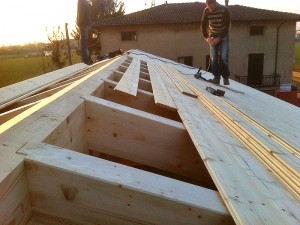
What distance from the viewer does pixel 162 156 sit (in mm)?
1906

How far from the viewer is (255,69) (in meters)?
28.0

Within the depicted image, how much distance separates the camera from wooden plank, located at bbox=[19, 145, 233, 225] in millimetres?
1088

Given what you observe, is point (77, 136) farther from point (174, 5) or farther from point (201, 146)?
point (174, 5)

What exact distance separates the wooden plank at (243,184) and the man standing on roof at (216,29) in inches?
189

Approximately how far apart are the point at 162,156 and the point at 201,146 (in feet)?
1.06

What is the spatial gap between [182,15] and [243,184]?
90.9ft

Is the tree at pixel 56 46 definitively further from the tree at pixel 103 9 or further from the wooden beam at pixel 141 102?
the wooden beam at pixel 141 102

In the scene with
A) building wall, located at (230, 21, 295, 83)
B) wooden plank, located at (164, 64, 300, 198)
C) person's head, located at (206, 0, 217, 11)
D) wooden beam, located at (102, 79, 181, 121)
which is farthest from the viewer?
building wall, located at (230, 21, 295, 83)

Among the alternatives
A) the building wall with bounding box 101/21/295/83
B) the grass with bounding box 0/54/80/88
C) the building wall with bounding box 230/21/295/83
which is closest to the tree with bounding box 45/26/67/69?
the grass with bounding box 0/54/80/88

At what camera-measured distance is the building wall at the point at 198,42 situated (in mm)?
26078

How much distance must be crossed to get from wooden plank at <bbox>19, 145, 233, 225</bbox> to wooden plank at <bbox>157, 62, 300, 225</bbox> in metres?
0.09

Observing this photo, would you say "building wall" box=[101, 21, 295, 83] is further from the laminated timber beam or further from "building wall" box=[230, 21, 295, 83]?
the laminated timber beam

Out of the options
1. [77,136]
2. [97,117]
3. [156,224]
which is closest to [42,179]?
[156,224]

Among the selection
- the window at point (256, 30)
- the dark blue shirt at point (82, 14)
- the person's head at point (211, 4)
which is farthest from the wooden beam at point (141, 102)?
the window at point (256, 30)
